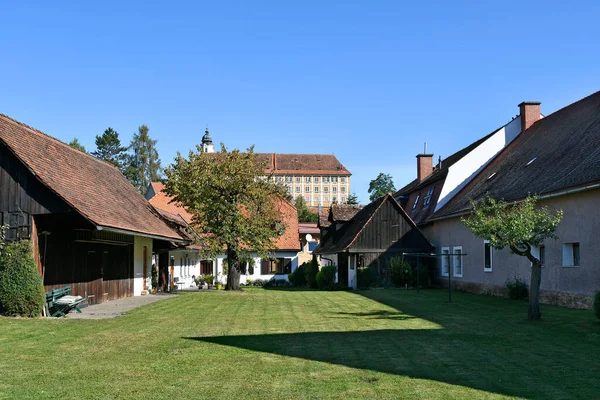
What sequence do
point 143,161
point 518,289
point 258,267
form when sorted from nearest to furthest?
1. point 518,289
2. point 258,267
3. point 143,161

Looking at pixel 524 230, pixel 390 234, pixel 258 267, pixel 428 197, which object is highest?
pixel 428 197

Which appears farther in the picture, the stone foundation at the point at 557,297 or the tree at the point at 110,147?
the tree at the point at 110,147

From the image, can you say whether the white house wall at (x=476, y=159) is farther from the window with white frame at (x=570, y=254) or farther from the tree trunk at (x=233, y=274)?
the window with white frame at (x=570, y=254)

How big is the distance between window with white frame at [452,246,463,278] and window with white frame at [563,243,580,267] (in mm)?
10146

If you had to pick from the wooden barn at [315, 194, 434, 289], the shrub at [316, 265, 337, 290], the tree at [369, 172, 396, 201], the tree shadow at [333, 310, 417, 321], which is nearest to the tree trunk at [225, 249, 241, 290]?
the shrub at [316, 265, 337, 290]

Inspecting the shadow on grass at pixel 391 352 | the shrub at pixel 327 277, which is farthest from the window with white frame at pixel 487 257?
the shadow on grass at pixel 391 352

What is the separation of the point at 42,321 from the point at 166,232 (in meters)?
11.5

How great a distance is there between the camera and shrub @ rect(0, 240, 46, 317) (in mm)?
15945

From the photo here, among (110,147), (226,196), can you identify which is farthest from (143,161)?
(226,196)

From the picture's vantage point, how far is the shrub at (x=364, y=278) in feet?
111

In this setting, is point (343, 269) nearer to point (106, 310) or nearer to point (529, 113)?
point (529, 113)

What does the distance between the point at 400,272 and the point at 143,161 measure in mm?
51294

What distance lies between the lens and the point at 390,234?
113 ft

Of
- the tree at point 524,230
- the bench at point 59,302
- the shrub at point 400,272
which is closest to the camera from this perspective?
the tree at point 524,230
